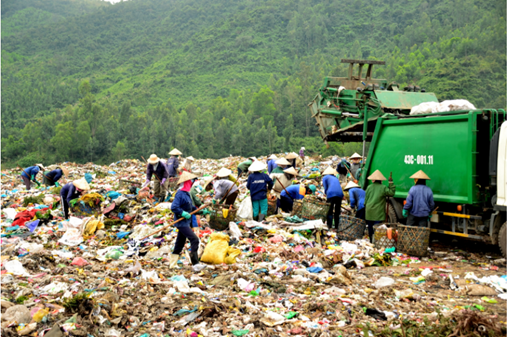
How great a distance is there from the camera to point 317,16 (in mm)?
97438

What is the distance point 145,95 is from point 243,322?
2961 inches

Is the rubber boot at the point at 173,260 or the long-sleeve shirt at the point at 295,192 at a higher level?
the long-sleeve shirt at the point at 295,192

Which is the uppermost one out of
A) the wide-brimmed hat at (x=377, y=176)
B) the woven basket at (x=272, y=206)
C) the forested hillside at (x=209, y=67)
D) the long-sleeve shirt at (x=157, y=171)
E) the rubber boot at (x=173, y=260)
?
the forested hillside at (x=209, y=67)

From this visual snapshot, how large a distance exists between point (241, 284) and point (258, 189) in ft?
10.1

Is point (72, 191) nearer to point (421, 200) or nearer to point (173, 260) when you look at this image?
point (173, 260)

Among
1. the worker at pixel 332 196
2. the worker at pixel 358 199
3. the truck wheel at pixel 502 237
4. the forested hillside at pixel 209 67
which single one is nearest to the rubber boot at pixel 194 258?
the worker at pixel 332 196

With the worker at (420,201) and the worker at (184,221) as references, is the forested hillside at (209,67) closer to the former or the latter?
the worker at (420,201)

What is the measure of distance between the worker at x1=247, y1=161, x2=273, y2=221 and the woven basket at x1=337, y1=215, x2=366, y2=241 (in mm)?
1516

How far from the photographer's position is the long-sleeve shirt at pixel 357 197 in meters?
7.74

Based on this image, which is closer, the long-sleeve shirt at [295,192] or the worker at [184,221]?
the worker at [184,221]

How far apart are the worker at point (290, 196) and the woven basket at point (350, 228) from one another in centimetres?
155

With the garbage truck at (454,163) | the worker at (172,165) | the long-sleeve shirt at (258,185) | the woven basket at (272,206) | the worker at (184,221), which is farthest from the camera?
the worker at (172,165)

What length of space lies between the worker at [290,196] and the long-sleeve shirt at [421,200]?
2.71 m

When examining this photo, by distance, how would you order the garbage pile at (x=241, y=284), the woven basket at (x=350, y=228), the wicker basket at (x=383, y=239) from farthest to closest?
1. the woven basket at (x=350, y=228)
2. the wicker basket at (x=383, y=239)
3. the garbage pile at (x=241, y=284)
